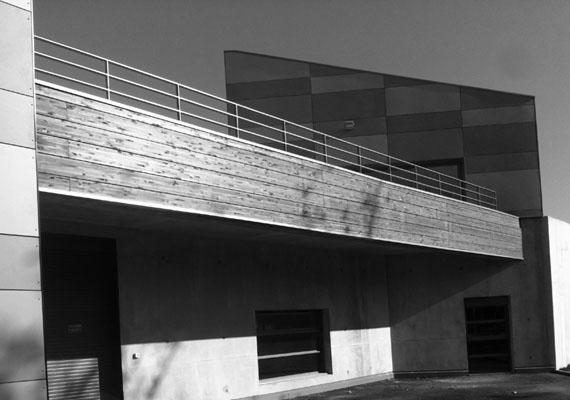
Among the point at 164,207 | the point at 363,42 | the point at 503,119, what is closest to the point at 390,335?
the point at 503,119

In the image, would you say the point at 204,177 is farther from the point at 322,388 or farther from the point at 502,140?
the point at 502,140

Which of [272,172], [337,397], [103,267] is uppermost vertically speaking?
[272,172]

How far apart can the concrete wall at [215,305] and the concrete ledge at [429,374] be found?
170 cm

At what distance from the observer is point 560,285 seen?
73.9 feet

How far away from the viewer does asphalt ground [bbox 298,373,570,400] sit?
55.6ft

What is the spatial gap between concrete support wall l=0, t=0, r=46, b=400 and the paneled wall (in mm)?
16304

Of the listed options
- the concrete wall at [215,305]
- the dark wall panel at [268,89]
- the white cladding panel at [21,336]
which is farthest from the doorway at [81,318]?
the dark wall panel at [268,89]

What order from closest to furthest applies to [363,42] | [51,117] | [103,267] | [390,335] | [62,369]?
1. [51,117]
2. [62,369]
3. [103,267]
4. [390,335]
5. [363,42]

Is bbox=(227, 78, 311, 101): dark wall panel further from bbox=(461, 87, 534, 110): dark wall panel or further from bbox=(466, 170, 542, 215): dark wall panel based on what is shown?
bbox=(466, 170, 542, 215): dark wall panel

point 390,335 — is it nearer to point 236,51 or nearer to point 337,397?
point 337,397

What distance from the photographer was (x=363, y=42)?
87.3 feet

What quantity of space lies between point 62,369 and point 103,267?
189 cm

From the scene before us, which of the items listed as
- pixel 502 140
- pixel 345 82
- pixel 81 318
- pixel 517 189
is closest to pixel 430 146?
pixel 502 140

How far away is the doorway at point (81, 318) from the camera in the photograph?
12508 mm
